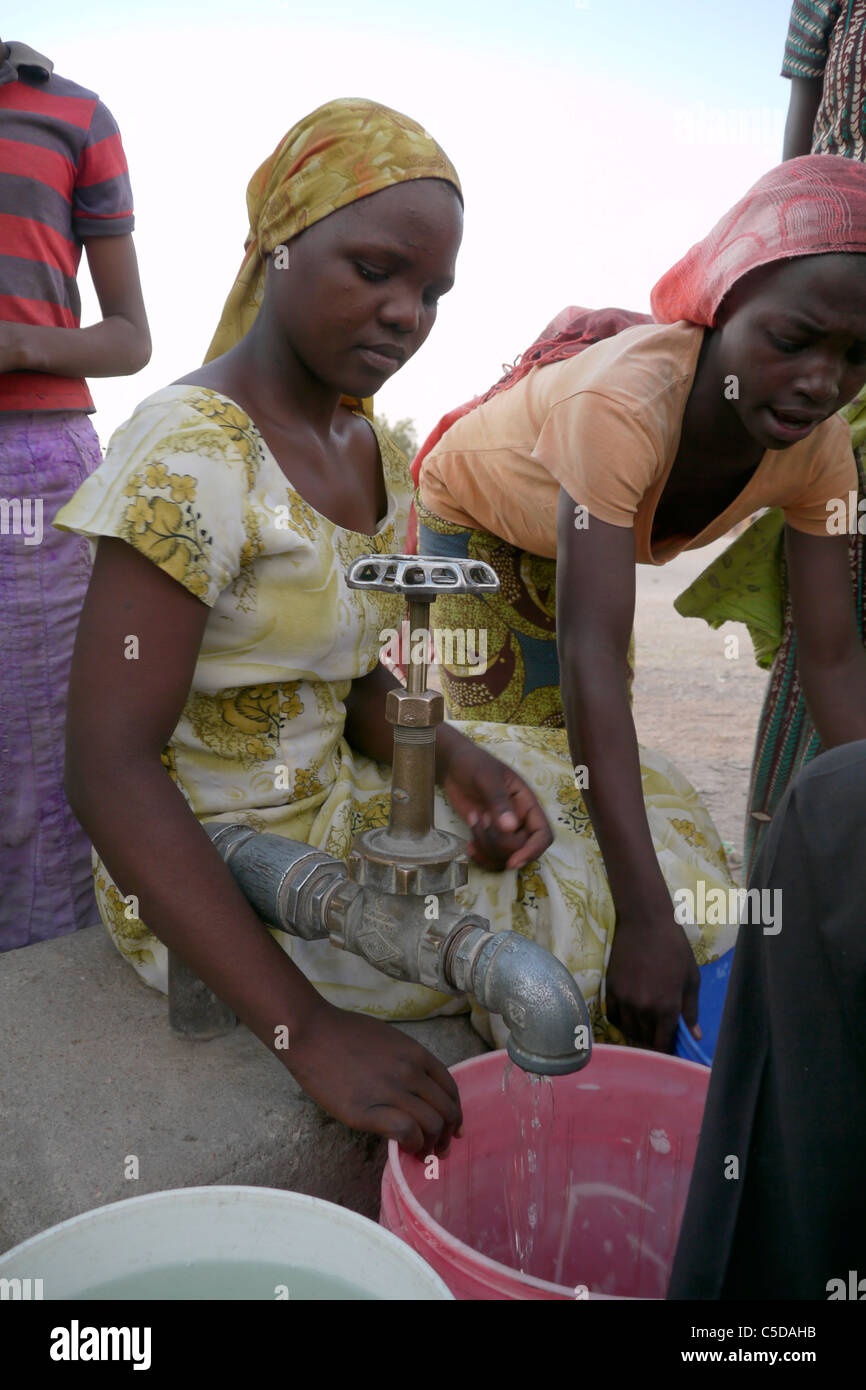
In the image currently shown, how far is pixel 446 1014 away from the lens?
60.0 inches

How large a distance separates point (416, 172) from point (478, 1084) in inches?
44.4

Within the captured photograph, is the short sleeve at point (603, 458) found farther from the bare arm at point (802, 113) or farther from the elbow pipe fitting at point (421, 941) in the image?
the bare arm at point (802, 113)

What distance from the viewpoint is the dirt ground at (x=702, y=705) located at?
4.61 metres

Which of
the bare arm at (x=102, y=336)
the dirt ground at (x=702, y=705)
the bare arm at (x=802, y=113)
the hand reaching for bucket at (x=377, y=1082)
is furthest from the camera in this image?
the dirt ground at (x=702, y=705)

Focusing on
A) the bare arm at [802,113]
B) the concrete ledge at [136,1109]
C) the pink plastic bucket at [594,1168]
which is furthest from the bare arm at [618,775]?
the bare arm at [802,113]

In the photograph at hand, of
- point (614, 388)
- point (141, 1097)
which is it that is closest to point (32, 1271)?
point (141, 1097)

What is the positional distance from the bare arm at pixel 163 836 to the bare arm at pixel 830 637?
3.71ft

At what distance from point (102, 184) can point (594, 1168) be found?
1.89 meters

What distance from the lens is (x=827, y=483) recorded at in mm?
1889

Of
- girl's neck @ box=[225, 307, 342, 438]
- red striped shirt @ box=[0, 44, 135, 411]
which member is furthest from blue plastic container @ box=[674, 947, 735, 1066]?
red striped shirt @ box=[0, 44, 135, 411]

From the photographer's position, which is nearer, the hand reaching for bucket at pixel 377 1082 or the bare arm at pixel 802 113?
the hand reaching for bucket at pixel 377 1082

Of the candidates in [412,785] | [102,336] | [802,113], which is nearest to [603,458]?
[412,785]

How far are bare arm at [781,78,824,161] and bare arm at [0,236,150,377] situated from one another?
1416mm
